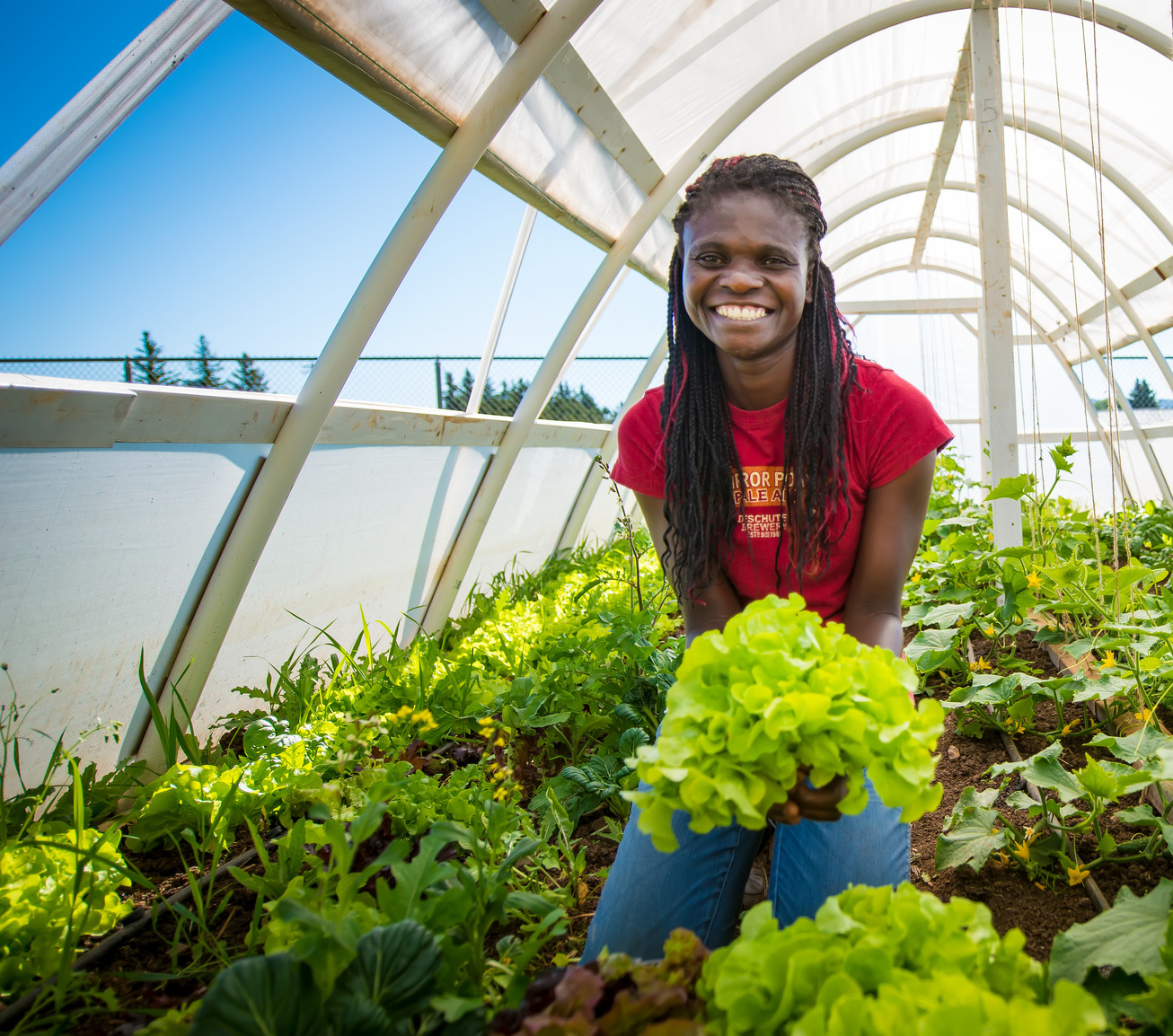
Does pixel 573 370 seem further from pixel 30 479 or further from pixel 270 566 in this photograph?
pixel 30 479

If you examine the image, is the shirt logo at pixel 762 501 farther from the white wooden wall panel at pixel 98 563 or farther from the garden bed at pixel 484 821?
the white wooden wall panel at pixel 98 563

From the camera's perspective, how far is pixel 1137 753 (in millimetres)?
1587

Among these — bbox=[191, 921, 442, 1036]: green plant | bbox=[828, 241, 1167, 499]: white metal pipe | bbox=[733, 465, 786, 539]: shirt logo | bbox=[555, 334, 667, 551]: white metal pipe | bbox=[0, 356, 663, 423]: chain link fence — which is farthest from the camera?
bbox=[828, 241, 1167, 499]: white metal pipe

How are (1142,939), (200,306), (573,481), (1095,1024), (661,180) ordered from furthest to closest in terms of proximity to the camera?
(573,481), (661,180), (200,306), (1142,939), (1095,1024)

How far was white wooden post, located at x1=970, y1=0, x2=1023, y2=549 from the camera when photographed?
4.03 m

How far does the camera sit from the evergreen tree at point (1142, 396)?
868 centimetres

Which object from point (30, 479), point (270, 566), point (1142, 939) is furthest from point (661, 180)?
point (1142, 939)

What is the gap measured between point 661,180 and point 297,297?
2.48 m

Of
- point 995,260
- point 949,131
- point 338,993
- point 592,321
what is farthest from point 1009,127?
point 338,993

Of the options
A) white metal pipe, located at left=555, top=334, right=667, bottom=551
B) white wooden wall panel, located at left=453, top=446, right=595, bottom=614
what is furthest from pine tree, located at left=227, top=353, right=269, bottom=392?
white metal pipe, located at left=555, top=334, right=667, bottom=551

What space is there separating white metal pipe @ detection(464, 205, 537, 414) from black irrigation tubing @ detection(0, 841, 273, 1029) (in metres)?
2.77

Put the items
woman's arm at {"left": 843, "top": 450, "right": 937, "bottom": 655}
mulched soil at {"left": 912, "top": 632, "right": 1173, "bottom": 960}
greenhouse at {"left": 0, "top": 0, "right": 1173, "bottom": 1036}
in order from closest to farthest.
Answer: greenhouse at {"left": 0, "top": 0, "right": 1173, "bottom": 1036} < mulched soil at {"left": 912, "top": 632, "right": 1173, "bottom": 960} < woman's arm at {"left": 843, "top": 450, "right": 937, "bottom": 655}

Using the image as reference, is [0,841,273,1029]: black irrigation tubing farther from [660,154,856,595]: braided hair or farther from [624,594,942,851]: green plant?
[660,154,856,595]: braided hair

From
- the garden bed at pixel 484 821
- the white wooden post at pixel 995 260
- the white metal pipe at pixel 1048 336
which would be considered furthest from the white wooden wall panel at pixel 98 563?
the white metal pipe at pixel 1048 336
